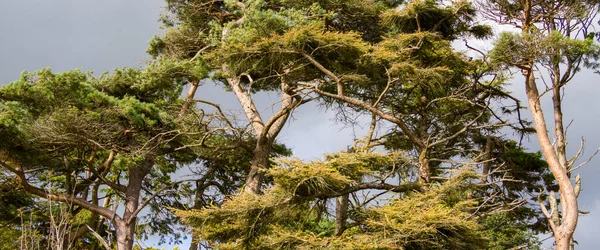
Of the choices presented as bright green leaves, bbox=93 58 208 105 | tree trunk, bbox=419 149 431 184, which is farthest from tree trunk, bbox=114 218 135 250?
tree trunk, bbox=419 149 431 184

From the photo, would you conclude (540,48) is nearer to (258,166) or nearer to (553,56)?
(553,56)

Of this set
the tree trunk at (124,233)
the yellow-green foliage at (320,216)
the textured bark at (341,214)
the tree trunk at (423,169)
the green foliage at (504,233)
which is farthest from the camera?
the green foliage at (504,233)

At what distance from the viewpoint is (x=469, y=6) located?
11719 millimetres

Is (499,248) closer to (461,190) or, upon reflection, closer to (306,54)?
(461,190)

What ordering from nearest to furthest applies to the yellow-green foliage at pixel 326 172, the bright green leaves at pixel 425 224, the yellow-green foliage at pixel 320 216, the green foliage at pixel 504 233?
the bright green leaves at pixel 425 224, the yellow-green foliage at pixel 320 216, the yellow-green foliage at pixel 326 172, the green foliage at pixel 504 233

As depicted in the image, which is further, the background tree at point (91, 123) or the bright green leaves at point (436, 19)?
the bright green leaves at point (436, 19)

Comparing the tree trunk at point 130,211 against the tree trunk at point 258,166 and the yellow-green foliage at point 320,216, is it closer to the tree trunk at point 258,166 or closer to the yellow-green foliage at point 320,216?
the tree trunk at point 258,166

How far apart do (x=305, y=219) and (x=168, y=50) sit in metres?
6.93

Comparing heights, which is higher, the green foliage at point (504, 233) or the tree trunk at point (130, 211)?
the green foliage at point (504, 233)

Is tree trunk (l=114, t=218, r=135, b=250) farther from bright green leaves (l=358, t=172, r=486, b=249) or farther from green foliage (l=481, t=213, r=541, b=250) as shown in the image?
green foliage (l=481, t=213, r=541, b=250)

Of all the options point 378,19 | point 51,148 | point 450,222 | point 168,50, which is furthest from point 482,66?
point 51,148

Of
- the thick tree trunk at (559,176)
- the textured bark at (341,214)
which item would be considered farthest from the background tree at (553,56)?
the textured bark at (341,214)

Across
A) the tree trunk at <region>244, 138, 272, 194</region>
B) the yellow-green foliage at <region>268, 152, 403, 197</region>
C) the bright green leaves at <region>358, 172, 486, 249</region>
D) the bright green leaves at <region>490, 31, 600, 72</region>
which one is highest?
the bright green leaves at <region>490, 31, 600, 72</region>

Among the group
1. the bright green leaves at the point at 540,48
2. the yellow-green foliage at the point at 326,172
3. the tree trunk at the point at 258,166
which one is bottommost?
the yellow-green foliage at the point at 326,172
